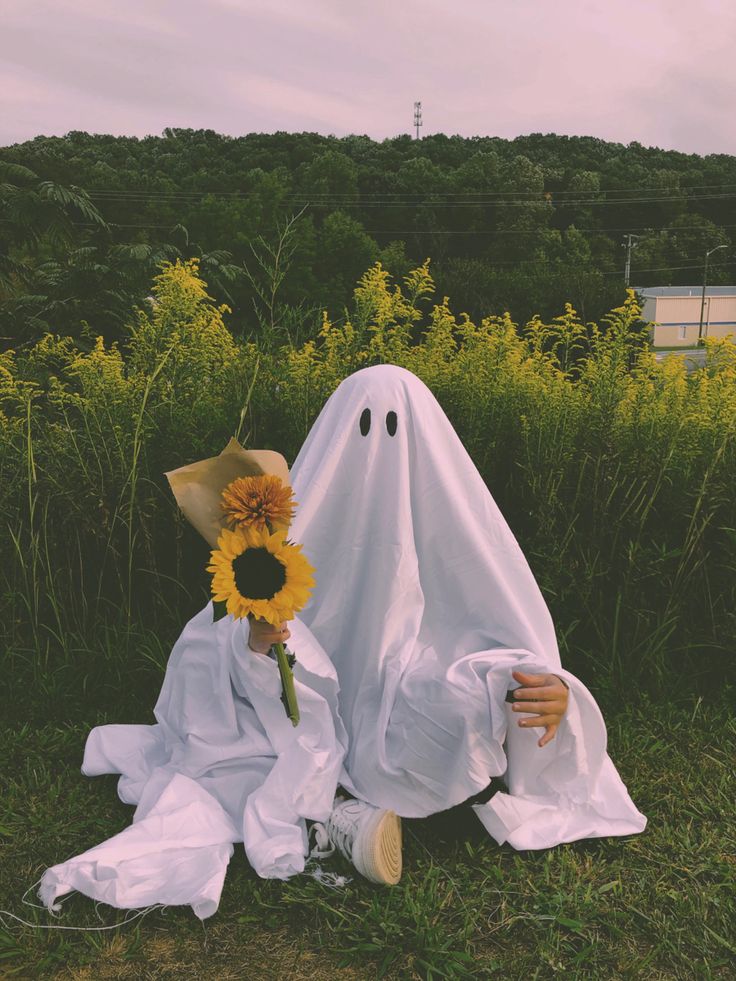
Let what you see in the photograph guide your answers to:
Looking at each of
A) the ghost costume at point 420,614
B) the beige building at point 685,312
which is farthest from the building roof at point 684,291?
the ghost costume at point 420,614

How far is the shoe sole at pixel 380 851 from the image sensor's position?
235 cm

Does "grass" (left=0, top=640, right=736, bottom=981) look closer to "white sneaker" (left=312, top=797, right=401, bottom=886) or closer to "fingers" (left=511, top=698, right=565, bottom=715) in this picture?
"white sneaker" (left=312, top=797, right=401, bottom=886)

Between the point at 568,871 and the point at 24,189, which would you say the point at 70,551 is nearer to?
the point at 568,871

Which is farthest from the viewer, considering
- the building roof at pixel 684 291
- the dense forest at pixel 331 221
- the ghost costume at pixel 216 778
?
the building roof at pixel 684 291

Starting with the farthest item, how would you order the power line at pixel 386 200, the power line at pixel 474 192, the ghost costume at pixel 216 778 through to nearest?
the power line at pixel 474 192
the power line at pixel 386 200
the ghost costume at pixel 216 778

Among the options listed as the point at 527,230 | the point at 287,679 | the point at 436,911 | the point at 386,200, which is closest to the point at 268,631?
the point at 287,679

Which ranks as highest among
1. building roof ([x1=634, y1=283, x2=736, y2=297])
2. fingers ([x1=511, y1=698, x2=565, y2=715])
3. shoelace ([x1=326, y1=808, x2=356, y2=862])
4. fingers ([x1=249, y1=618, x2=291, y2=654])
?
building roof ([x1=634, y1=283, x2=736, y2=297])

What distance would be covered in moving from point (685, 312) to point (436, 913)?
57.6 meters

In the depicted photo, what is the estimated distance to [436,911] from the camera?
236cm

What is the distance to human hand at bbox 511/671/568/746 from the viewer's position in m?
2.36

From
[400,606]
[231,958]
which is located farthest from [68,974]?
[400,606]

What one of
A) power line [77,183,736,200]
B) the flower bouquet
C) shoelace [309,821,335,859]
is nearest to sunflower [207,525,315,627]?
the flower bouquet

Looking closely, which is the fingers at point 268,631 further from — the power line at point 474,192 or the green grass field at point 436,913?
the power line at point 474,192

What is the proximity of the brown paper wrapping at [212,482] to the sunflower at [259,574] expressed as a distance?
18cm
